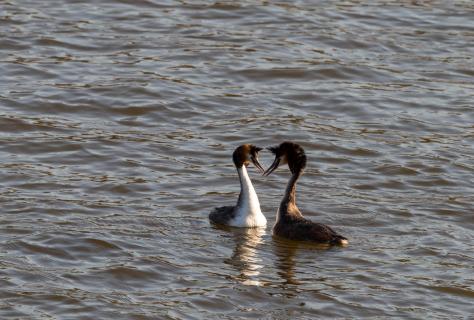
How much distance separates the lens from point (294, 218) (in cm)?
1432

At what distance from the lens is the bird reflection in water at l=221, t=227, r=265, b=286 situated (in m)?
13.0

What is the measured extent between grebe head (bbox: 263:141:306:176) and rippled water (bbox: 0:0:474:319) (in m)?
0.61

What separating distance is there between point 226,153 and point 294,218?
293 centimetres

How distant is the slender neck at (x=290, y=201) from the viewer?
14492mm

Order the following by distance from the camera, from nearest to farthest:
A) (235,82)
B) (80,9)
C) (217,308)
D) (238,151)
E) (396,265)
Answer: (217,308) < (396,265) < (238,151) < (235,82) < (80,9)

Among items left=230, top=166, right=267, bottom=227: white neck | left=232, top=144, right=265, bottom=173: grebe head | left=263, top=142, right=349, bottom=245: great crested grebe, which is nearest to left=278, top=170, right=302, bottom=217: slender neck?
left=263, top=142, right=349, bottom=245: great crested grebe

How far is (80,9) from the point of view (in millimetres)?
23234

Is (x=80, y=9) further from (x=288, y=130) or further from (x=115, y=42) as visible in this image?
(x=288, y=130)

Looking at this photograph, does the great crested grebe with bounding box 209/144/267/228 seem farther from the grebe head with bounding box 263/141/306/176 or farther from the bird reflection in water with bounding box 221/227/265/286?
the grebe head with bounding box 263/141/306/176

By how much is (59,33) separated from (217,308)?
35.1ft

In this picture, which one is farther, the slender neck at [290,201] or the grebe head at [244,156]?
the grebe head at [244,156]

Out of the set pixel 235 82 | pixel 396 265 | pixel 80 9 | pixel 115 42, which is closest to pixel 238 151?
pixel 396 265

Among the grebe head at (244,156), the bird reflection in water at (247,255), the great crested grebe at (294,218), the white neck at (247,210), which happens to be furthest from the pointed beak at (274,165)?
the bird reflection in water at (247,255)

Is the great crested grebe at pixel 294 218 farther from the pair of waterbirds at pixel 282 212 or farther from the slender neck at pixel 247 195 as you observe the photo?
the slender neck at pixel 247 195
